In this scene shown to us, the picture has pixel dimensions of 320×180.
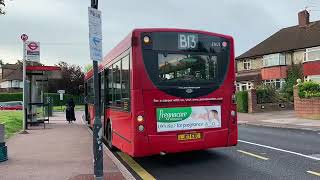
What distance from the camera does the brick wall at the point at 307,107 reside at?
2584 centimetres

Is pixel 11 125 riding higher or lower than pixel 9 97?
A: lower

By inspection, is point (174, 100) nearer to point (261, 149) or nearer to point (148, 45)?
point (148, 45)

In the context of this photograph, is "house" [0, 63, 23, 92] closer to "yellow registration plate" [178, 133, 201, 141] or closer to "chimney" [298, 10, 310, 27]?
"chimney" [298, 10, 310, 27]

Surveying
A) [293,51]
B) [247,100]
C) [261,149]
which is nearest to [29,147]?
[261,149]

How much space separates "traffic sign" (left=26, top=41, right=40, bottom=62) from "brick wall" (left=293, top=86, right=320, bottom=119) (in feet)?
50.5

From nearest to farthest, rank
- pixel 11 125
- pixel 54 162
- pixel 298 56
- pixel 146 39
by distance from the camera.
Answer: pixel 146 39, pixel 54 162, pixel 11 125, pixel 298 56

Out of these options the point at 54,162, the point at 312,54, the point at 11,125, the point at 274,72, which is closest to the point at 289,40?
the point at 274,72

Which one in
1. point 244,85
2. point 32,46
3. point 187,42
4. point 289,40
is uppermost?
point 289,40

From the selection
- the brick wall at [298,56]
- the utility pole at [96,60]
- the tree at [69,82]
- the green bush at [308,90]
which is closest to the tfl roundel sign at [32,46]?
the utility pole at [96,60]

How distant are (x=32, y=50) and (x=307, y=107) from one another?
15841 millimetres

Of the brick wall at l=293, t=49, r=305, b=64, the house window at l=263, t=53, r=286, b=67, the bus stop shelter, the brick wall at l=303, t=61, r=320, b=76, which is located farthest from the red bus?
the house window at l=263, t=53, r=286, b=67

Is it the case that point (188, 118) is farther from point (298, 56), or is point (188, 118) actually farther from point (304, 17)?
point (304, 17)

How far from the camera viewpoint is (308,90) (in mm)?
27031

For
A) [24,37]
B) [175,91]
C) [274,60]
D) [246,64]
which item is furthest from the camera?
[246,64]
